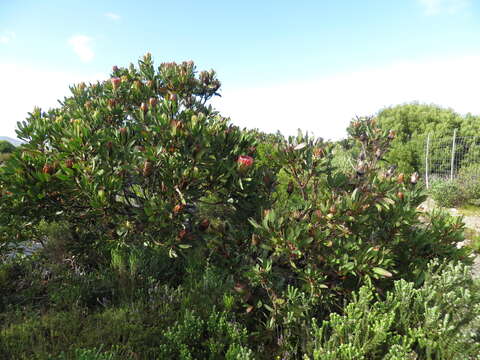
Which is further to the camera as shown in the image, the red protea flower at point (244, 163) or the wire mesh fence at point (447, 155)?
the wire mesh fence at point (447, 155)

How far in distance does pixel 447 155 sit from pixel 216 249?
45.9ft

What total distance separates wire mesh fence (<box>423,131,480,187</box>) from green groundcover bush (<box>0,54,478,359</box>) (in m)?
11.6

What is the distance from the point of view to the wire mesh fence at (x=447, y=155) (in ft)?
41.5

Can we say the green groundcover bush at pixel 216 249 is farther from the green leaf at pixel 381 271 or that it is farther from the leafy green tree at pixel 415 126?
the leafy green tree at pixel 415 126

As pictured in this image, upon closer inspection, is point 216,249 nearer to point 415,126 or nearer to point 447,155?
point 447,155

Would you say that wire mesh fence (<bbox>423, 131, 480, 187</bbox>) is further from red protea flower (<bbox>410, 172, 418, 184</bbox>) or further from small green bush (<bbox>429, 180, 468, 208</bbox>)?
red protea flower (<bbox>410, 172, 418, 184</bbox>)

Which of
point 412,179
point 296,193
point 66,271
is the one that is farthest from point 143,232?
point 412,179

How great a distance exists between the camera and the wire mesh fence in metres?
12.7

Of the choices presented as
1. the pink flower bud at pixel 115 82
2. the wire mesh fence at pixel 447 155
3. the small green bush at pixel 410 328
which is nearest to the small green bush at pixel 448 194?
the wire mesh fence at pixel 447 155

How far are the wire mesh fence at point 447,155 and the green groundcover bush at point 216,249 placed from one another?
1161 centimetres

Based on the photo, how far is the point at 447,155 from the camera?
42.7ft

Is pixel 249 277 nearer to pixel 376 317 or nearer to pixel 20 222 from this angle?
pixel 376 317

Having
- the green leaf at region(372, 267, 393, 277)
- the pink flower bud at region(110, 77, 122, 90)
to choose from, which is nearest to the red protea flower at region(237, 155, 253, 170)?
the green leaf at region(372, 267, 393, 277)

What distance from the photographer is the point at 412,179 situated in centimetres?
263
